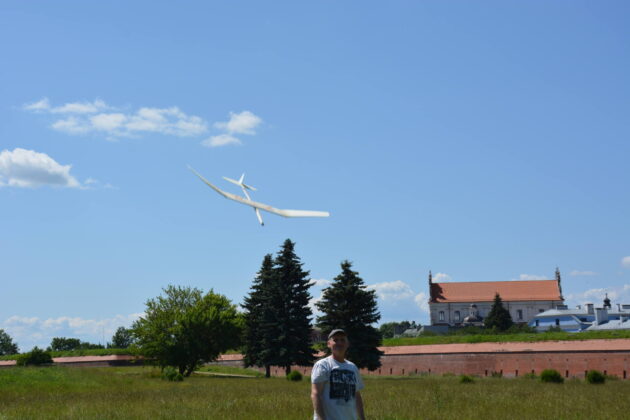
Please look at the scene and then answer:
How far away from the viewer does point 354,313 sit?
45312mm

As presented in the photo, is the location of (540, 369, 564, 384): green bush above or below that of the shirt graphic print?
below

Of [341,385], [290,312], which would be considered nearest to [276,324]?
[290,312]

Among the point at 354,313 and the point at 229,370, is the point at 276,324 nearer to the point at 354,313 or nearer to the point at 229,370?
the point at 354,313

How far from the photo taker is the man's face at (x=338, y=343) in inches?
268

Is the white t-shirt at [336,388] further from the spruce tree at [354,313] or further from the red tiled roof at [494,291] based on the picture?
the red tiled roof at [494,291]

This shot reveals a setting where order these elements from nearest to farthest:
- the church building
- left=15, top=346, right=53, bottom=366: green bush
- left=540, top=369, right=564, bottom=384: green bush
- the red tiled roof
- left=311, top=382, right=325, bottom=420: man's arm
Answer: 1. left=311, top=382, right=325, bottom=420: man's arm
2. left=540, top=369, right=564, bottom=384: green bush
3. left=15, top=346, right=53, bottom=366: green bush
4. the church building
5. the red tiled roof

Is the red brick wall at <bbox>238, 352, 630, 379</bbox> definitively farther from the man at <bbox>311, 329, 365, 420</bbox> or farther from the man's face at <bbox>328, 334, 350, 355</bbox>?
the man's face at <bbox>328, 334, 350, 355</bbox>

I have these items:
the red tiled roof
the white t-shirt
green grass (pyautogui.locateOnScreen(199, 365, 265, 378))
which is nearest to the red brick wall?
green grass (pyautogui.locateOnScreen(199, 365, 265, 378))

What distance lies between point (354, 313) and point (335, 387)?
39065 millimetres

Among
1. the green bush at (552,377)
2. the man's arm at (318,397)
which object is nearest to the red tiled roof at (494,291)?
the green bush at (552,377)

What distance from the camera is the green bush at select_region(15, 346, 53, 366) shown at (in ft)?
225

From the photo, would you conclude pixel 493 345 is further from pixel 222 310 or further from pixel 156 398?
pixel 156 398

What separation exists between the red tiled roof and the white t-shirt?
115781 mm

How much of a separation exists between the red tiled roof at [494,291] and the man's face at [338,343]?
116 meters
